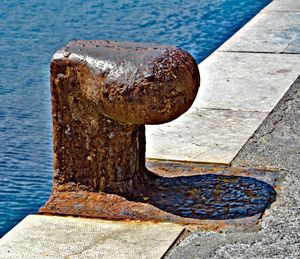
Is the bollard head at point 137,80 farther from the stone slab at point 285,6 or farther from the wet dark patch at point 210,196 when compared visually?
the stone slab at point 285,6

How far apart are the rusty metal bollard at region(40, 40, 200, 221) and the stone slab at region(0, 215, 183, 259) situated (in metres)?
0.16

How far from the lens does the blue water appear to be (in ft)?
20.7

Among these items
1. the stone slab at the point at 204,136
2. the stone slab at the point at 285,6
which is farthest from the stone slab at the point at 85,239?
the stone slab at the point at 285,6

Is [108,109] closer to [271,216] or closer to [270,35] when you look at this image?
[271,216]

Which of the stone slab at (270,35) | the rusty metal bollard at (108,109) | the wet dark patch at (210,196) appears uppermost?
the rusty metal bollard at (108,109)

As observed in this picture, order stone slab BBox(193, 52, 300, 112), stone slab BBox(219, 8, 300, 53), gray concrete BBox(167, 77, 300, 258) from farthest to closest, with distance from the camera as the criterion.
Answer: stone slab BBox(219, 8, 300, 53) → stone slab BBox(193, 52, 300, 112) → gray concrete BBox(167, 77, 300, 258)

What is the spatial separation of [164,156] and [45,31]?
Answer: 528 centimetres

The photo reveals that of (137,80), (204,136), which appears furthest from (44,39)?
(137,80)

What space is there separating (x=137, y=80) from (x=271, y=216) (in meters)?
0.95

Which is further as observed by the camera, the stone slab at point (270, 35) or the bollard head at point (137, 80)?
the stone slab at point (270, 35)

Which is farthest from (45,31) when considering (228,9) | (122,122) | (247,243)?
(247,243)

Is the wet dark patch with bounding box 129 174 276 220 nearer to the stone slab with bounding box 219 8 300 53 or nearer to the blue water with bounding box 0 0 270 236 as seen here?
the blue water with bounding box 0 0 270 236

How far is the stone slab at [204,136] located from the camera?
565cm

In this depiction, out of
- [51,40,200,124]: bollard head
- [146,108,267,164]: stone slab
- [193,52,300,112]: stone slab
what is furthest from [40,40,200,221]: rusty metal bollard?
[193,52,300,112]: stone slab
